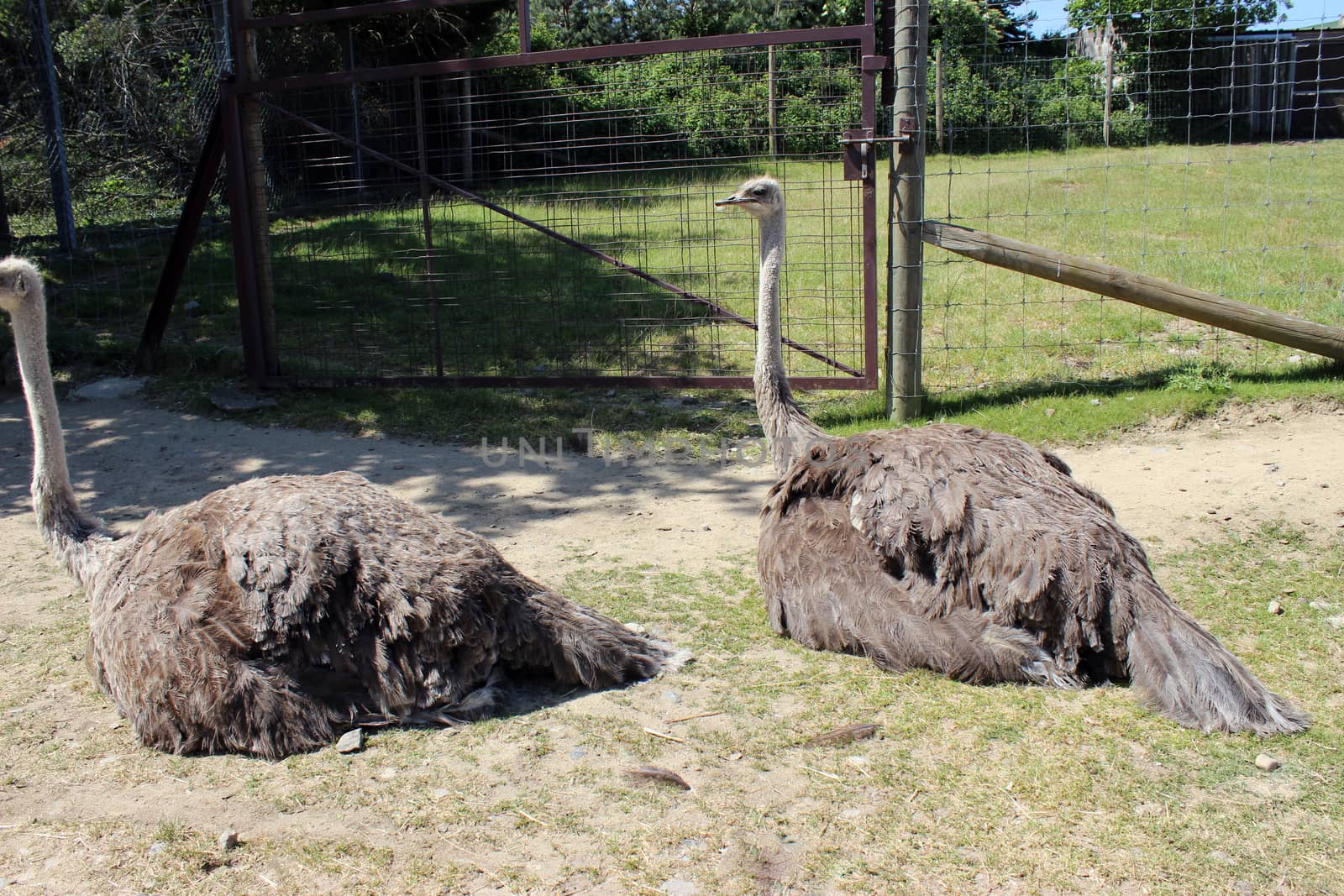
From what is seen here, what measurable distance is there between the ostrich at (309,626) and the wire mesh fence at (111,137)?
876cm

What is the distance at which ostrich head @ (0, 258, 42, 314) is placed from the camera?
4.68m

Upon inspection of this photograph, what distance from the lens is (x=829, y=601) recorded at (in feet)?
14.4

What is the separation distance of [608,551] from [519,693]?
64.9 inches

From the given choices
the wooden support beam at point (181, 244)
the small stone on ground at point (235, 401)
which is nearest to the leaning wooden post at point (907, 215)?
the small stone on ground at point (235, 401)

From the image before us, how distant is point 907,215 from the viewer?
7.39 metres

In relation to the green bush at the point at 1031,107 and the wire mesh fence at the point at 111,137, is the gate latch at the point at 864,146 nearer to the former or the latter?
the green bush at the point at 1031,107

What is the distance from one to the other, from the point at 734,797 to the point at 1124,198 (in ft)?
38.6

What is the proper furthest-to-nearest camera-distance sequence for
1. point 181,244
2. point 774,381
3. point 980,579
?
point 181,244 < point 774,381 < point 980,579

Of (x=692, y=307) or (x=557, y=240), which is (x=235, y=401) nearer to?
(x=557, y=240)

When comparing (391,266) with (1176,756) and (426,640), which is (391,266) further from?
(1176,756)

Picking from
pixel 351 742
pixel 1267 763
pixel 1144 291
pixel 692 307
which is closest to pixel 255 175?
pixel 692 307

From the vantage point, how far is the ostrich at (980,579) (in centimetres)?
375

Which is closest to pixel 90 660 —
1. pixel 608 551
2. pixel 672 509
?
pixel 608 551

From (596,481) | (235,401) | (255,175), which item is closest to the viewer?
(596,481)
